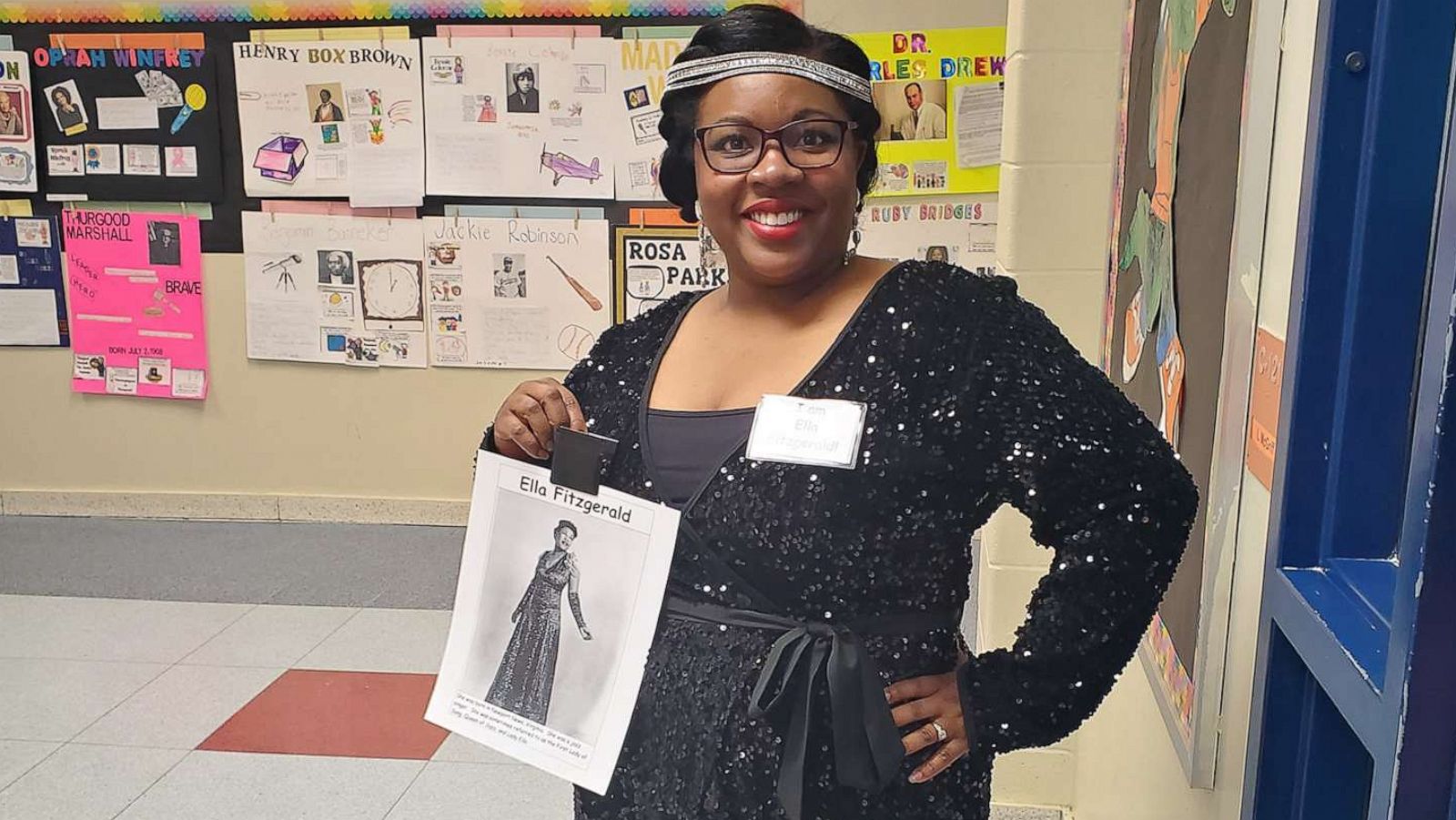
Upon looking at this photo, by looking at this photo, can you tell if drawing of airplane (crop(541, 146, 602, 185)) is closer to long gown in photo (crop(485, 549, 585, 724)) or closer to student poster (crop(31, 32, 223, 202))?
student poster (crop(31, 32, 223, 202))

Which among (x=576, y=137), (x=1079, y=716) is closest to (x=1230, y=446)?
(x=1079, y=716)

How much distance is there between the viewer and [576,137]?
4.05 meters

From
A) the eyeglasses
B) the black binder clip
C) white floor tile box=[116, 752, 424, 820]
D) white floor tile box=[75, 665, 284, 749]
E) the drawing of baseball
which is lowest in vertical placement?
white floor tile box=[116, 752, 424, 820]

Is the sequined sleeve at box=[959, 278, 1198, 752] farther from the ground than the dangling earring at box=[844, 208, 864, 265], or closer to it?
closer to it

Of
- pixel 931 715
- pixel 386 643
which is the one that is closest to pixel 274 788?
pixel 386 643

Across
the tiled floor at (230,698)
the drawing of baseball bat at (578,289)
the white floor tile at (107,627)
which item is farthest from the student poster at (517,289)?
the white floor tile at (107,627)

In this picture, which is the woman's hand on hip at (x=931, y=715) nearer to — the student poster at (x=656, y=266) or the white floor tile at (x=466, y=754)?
the white floor tile at (x=466, y=754)

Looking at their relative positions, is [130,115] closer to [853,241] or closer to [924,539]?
[853,241]

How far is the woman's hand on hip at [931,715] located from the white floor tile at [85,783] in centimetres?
210

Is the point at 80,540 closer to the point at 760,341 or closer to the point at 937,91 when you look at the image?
the point at 937,91

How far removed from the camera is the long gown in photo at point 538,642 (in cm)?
109

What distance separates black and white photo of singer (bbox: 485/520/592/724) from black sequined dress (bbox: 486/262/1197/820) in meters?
0.09

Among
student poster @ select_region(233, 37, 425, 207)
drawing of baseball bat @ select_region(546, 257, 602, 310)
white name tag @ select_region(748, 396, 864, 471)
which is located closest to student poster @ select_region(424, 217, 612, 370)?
drawing of baseball bat @ select_region(546, 257, 602, 310)

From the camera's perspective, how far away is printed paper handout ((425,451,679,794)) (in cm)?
104
